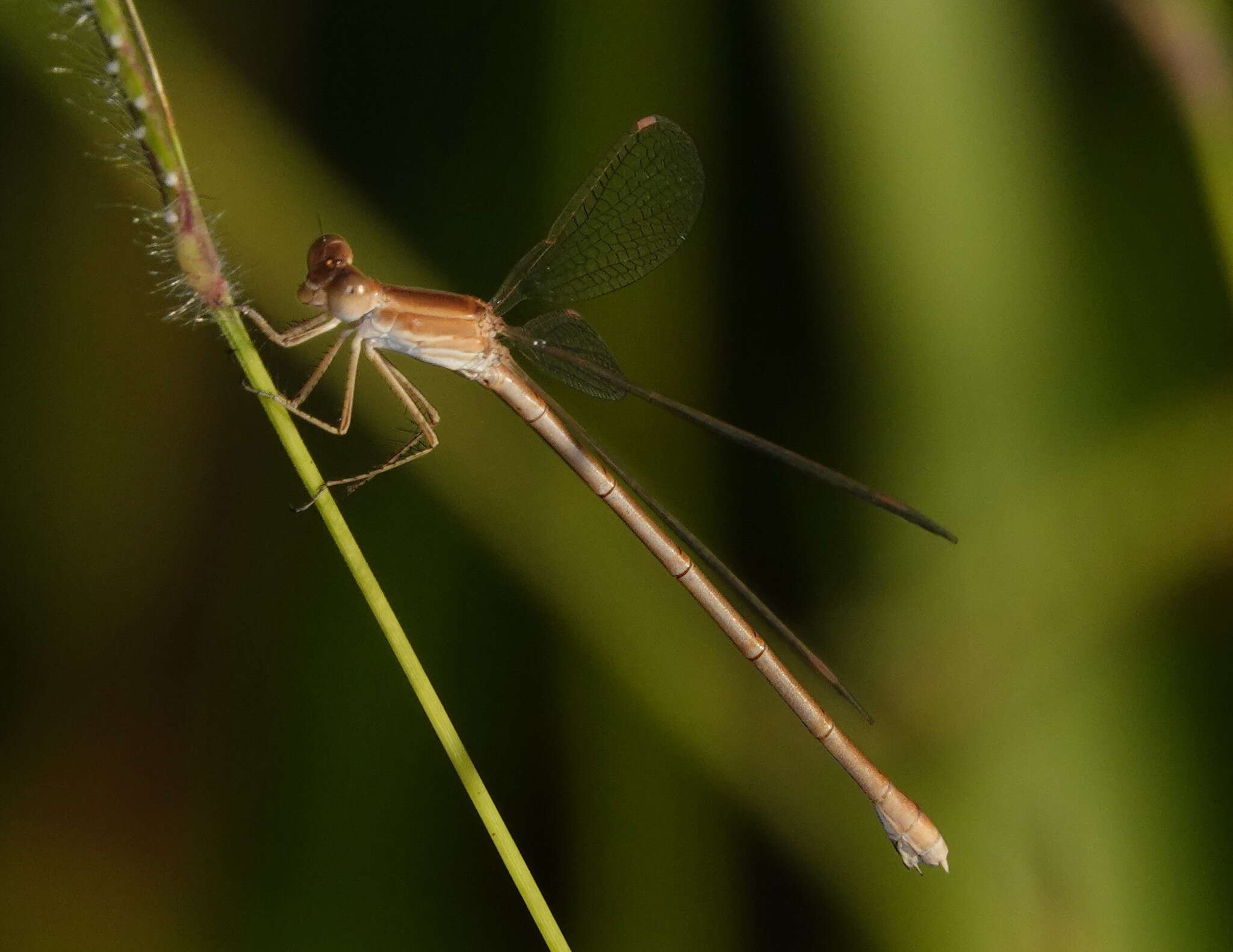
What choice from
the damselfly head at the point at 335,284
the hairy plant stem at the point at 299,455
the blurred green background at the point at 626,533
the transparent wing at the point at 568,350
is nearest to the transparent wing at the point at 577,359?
the transparent wing at the point at 568,350

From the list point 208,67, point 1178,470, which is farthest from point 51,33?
point 1178,470

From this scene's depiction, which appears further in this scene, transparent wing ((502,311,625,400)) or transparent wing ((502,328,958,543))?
transparent wing ((502,311,625,400))

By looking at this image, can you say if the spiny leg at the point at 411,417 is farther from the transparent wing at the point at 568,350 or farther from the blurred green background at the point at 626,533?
the transparent wing at the point at 568,350

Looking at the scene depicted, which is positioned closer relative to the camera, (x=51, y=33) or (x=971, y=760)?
(x=51, y=33)

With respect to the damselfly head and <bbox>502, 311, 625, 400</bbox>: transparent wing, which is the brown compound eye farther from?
<bbox>502, 311, 625, 400</bbox>: transparent wing

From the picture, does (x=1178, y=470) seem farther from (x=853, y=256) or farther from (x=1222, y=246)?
(x=853, y=256)

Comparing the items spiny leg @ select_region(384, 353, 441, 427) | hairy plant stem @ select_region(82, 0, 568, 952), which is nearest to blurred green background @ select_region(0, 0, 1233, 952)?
spiny leg @ select_region(384, 353, 441, 427)
